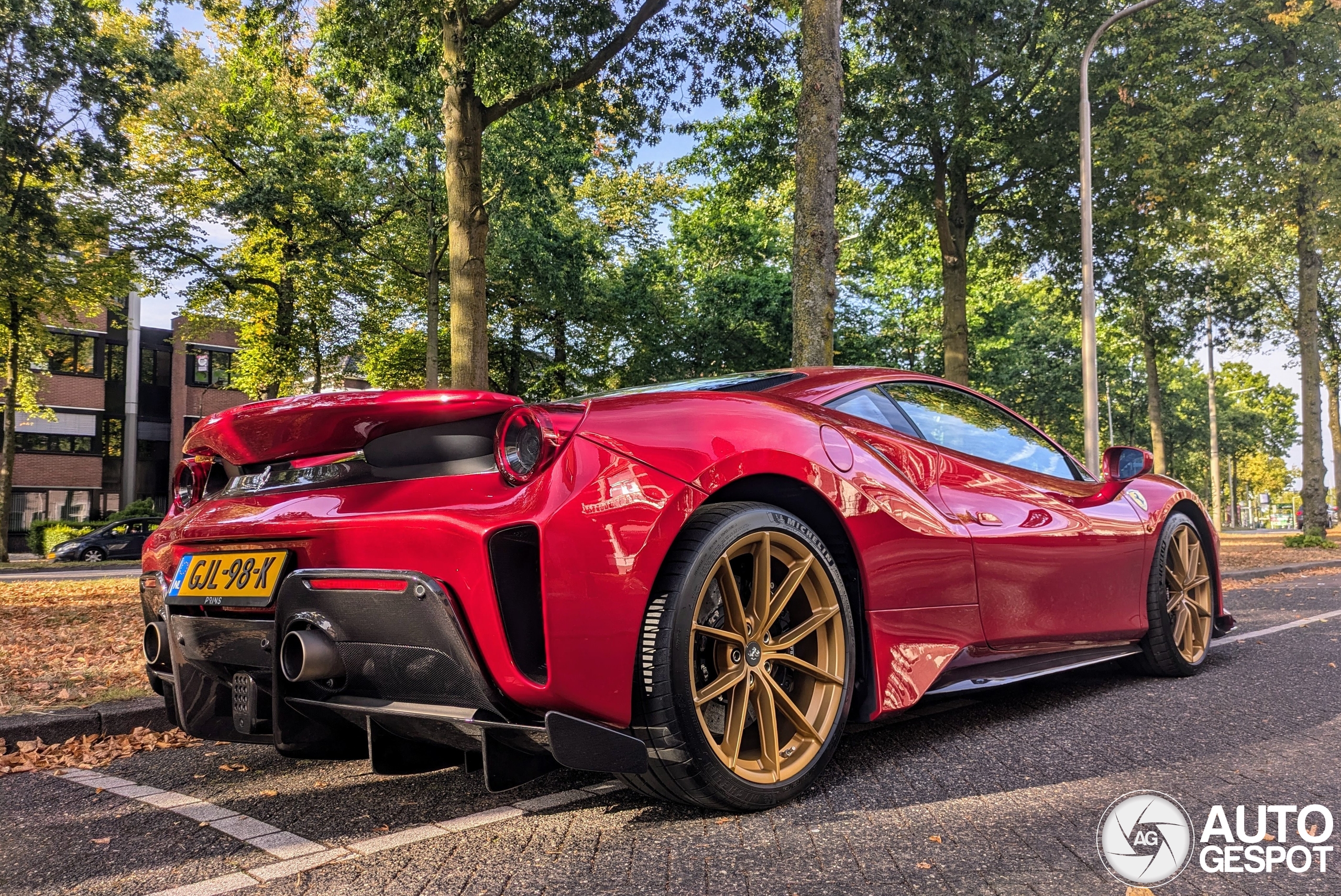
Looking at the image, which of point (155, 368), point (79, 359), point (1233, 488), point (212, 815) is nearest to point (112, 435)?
point (79, 359)

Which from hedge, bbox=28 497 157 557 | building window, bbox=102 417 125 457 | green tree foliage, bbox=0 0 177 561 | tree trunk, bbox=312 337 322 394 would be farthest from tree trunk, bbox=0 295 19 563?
building window, bbox=102 417 125 457

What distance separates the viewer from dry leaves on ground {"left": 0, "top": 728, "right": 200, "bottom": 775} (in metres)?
3.46

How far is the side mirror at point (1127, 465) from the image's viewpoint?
14.0 ft

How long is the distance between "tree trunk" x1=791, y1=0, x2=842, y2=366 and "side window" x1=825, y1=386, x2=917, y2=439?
164 inches

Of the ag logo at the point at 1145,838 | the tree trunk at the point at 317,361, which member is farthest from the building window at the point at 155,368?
the ag logo at the point at 1145,838

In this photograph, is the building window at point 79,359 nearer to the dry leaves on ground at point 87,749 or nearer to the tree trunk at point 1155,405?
the tree trunk at point 1155,405

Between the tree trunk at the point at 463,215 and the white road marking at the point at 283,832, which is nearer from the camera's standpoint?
the white road marking at the point at 283,832

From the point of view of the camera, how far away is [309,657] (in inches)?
89.4

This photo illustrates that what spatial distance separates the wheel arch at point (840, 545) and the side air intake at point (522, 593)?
2.57 feet

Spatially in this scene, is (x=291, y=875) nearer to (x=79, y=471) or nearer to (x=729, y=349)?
(x=729, y=349)

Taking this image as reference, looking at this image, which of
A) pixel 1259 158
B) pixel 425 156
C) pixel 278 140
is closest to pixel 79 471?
pixel 278 140

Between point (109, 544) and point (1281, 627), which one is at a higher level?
point (1281, 627)

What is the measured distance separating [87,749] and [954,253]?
600 inches

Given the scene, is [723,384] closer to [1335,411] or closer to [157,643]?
[157,643]
